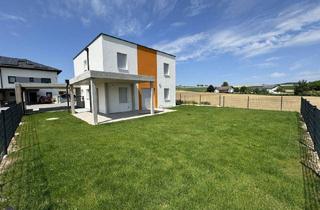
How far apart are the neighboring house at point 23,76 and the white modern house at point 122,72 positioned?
57.4 feet

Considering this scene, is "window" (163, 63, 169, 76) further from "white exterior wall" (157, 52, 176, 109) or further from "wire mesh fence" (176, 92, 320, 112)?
"wire mesh fence" (176, 92, 320, 112)

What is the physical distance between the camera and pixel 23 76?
29.0 meters

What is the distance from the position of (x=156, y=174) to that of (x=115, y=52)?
1190 centimetres

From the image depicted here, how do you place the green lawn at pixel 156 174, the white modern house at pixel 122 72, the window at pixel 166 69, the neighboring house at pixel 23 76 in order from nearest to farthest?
the green lawn at pixel 156 174 → the white modern house at pixel 122 72 → the window at pixel 166 69 → the neighboring house at pixel 23 76

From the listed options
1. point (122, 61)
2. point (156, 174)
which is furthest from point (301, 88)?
point (156, 174)

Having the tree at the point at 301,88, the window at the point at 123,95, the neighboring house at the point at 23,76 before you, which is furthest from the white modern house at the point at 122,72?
the tree at the point at 301,88

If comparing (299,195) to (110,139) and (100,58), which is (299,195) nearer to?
(110,139)

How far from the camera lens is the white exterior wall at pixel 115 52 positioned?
42.0ft

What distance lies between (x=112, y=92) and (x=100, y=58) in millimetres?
2807

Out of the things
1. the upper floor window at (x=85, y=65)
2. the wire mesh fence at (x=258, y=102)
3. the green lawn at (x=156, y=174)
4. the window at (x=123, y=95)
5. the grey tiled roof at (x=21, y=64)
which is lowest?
the green lawn at (x=156, y=174)

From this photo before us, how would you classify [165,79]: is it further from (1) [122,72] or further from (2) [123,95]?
(2) [123,95]

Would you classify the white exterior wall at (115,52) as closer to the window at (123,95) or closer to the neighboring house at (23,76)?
the window at (123,95)

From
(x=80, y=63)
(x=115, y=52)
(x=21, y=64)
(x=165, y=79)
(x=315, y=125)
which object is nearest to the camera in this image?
(x=315, y=125)

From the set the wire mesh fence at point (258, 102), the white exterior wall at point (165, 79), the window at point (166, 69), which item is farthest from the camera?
the window at point (166, 69)
